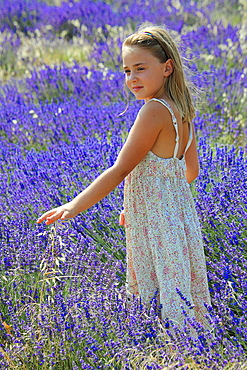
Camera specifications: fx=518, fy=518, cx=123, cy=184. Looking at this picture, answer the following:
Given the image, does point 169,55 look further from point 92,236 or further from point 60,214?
point 92,236

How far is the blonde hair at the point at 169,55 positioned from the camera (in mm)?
1979

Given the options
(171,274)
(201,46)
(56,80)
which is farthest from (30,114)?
(171,274)

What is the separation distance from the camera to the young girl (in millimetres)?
1932

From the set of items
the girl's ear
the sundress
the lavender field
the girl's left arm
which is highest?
the girl's ear

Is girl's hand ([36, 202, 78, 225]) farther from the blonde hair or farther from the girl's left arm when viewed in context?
the blonde hair

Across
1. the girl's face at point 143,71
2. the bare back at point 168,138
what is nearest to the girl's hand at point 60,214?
the bare back at point 168,138

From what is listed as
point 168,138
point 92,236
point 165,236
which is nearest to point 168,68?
point 168,138

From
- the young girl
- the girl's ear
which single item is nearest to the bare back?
the young girl

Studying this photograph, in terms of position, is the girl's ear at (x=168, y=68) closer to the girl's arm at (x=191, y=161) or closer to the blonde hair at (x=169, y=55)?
the blonde hair at (x=169, y=55)

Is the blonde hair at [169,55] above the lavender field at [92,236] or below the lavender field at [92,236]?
above

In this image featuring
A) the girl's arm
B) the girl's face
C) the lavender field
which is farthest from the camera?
the girl's arm

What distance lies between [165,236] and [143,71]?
0.64 meters

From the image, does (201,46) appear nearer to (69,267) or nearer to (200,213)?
(200,213)

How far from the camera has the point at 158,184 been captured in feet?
6.59
